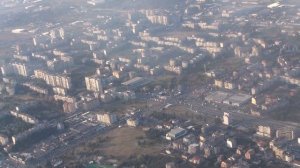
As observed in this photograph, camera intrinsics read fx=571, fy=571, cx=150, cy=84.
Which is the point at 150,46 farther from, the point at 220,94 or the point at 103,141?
the point at 103,141

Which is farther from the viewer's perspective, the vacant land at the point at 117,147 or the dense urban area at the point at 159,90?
the vacant land at the point at 117,147

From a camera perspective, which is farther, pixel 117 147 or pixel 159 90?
pixel 159 90

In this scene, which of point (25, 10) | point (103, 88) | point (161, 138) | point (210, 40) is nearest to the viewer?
point (161, 138)

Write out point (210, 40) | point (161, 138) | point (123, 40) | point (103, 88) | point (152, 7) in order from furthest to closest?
point (152, 7), point (123, 40), point (210, 40), point (103, 88), point (161, 138)

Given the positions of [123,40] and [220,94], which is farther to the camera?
[123,40]

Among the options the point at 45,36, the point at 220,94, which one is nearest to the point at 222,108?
the point at 220,94

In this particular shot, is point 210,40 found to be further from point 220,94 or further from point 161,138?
point 161,138

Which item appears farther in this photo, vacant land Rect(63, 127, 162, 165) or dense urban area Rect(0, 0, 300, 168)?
vacant land Rect(63, 127, 162, 165)
